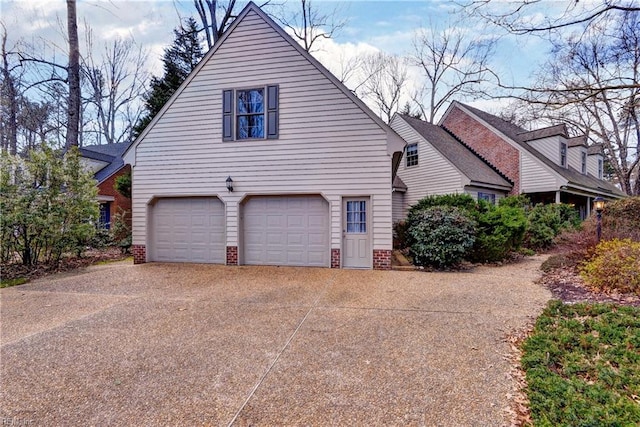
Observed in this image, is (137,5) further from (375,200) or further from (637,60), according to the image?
(637,60)

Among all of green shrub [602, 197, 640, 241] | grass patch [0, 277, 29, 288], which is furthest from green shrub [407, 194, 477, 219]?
grass patch [0, 277, 29, 288]

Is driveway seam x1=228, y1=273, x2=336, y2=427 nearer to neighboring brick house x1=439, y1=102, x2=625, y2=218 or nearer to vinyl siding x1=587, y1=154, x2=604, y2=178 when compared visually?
neighboring brick house x1=439, y1=102, x2=625, y2=218

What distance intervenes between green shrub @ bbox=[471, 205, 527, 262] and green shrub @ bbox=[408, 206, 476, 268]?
77 cm

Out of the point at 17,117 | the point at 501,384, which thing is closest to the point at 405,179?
the point at 501,384

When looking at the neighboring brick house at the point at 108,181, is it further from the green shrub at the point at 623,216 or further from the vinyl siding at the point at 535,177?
the vinyl siding at the point at 535,177

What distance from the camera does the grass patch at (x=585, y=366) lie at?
2570 mm

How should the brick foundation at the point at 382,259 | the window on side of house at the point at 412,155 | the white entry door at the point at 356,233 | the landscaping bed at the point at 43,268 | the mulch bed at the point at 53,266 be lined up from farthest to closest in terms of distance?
the window on side of house at the point at 412,155, the white entry door at the point at 356,233, the brick foundation at the point at 382,259, the mulch bed at the point at 53,266, the landscaping bed at the point at 43,268

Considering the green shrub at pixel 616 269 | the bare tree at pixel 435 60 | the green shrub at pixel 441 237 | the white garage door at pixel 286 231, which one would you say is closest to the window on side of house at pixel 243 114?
the white garage door at pixel 286 231

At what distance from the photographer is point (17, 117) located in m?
19.8

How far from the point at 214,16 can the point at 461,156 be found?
48.8 feet

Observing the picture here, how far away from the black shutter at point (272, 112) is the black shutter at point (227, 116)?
3.68 ft

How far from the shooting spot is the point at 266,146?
914cm

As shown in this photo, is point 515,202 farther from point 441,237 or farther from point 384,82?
point 384,82

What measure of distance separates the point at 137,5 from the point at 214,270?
1173 centimetres
